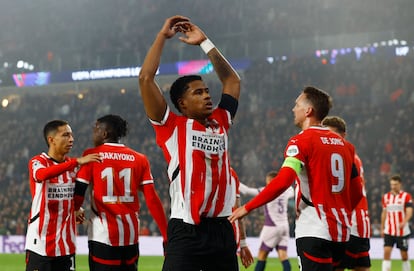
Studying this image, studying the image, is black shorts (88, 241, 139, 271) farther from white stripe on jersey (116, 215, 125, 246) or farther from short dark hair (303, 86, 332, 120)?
short dark hair (303, 86, 332, 120)

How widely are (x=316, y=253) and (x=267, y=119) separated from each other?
2329 centimetres

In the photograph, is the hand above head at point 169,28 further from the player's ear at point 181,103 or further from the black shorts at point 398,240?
the black shorts at point 398,240

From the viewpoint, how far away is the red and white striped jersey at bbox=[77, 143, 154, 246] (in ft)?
18.8

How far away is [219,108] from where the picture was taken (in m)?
4.29

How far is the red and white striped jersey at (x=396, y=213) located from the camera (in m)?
14.3

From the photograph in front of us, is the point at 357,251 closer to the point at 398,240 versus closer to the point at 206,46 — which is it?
the point at 206,46

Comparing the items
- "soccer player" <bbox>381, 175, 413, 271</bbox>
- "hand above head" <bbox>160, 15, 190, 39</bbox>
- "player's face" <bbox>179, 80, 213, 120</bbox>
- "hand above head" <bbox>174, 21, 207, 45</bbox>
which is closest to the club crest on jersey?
"player's face" <bbox>179, 80, 213, 120</bbox>

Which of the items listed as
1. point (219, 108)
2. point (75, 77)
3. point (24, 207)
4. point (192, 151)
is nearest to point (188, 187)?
point (192, 151)

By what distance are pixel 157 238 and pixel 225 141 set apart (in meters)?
17.6

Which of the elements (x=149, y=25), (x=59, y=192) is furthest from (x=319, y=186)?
(x=149, y=25)

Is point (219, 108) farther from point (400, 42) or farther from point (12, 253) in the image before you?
point (400, 42)

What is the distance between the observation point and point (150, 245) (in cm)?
2142

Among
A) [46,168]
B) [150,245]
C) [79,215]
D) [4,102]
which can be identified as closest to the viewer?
[46,168]

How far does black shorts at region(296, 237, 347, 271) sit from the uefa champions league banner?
14.7 metres
